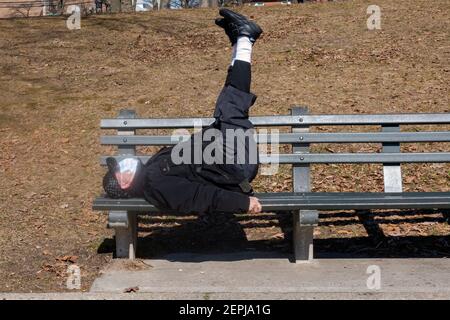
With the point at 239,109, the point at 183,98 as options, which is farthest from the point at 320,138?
the point at 183,98

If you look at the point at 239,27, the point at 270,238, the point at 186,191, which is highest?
the point at 239,27

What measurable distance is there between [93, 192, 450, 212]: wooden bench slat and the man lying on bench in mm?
96

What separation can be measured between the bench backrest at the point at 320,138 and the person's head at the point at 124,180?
342 millimetres

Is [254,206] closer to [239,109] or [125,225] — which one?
[239,109]

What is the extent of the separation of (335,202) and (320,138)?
2.47 ft

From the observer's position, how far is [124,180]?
217 inches

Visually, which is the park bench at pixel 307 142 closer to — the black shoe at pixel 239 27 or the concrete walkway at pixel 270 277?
the concrete walkway at pixel 270 277

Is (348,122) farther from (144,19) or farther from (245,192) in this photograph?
(144,19)

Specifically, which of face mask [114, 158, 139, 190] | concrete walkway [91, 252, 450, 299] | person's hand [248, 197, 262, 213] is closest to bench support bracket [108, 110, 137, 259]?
concrete walkway [91, 252, 450, 299]

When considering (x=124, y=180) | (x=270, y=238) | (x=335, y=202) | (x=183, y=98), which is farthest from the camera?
(x=183, y=98)

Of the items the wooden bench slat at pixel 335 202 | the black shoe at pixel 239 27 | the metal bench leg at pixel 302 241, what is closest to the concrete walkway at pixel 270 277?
the metal bench leg at pixel 302 241

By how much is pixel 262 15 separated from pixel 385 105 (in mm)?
4624

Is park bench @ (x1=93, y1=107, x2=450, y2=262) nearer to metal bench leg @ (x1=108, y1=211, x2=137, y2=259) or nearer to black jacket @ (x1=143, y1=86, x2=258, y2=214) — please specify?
metal bench leg @ (x1=108, y1=211, x2=137, y2=259)

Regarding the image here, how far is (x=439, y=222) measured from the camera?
20.9 feet
